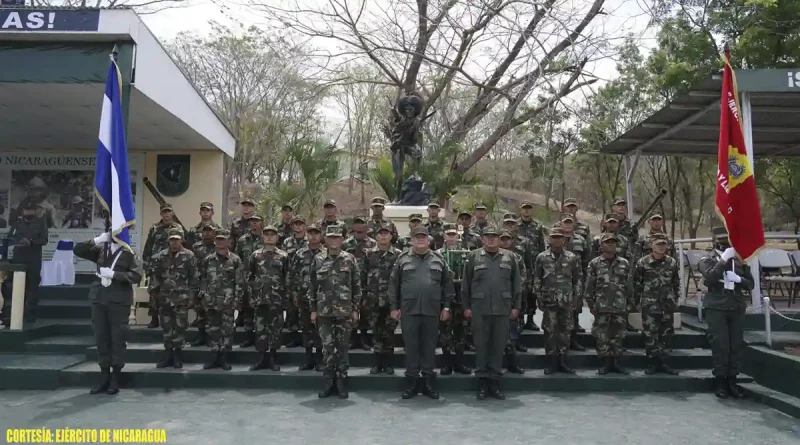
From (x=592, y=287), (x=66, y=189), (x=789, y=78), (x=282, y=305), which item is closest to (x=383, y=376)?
(x=282, y=305)

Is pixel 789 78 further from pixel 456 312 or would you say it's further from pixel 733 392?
pixel 456 312

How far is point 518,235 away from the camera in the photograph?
783 cm

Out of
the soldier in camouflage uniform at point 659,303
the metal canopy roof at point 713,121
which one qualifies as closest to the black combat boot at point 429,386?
the soldier in camouflage uniform at point 659,303

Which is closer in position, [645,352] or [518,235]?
[645,352]

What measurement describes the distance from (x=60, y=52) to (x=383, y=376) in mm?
4935

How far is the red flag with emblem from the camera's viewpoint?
5.91 metres

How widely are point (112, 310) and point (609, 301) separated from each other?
16.7 ft

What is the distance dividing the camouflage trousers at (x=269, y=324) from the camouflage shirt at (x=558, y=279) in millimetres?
2877

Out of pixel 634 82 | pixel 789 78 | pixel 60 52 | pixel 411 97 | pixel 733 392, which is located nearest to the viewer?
pixel 733 392

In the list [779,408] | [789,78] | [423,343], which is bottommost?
[779,408]

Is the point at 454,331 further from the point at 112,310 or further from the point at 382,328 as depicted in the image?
the point at 112,310

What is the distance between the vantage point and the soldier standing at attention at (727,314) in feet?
19.6

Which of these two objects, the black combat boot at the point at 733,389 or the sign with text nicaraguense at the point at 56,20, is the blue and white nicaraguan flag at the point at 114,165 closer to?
the sign with text nicaraguense at the point at 56,20

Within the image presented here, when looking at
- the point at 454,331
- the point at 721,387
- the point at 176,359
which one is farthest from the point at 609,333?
the point at 176,359
